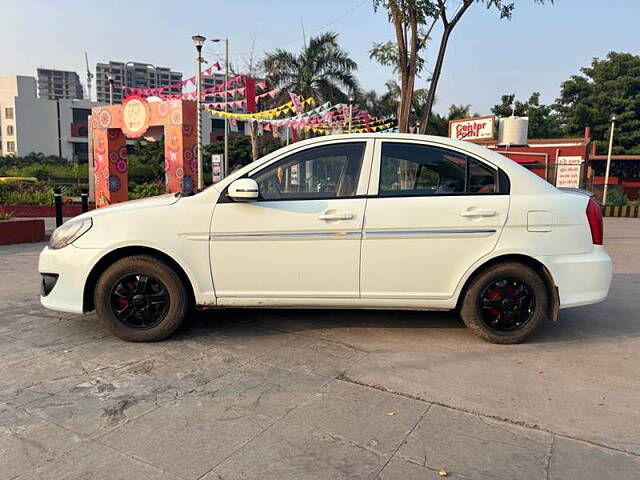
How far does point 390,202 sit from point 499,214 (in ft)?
2.86

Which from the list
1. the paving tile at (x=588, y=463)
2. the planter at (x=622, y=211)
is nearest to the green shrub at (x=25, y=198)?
the paving tile at (x=588, y=463)

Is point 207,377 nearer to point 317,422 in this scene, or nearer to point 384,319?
point 317,422

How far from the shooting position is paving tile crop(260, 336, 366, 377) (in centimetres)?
377

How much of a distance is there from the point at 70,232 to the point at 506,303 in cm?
361

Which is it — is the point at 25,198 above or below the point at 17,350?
above

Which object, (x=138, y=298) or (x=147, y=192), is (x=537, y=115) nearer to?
(x=147, y=192)

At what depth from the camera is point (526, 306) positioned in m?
4.25

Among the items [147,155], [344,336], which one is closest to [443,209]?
[344,336]

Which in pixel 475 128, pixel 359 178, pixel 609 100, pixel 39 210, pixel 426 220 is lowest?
pixel 39 210

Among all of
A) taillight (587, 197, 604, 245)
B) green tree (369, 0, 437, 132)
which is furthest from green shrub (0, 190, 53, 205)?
taillight (587, 197, 604, 245)

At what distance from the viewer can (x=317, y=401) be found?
3.25 metres

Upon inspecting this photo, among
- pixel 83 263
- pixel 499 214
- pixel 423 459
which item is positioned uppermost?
pixel 499 214

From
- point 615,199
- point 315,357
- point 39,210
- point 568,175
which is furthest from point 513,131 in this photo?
point 315,357

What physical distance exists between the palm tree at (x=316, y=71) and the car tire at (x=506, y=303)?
2566cm
